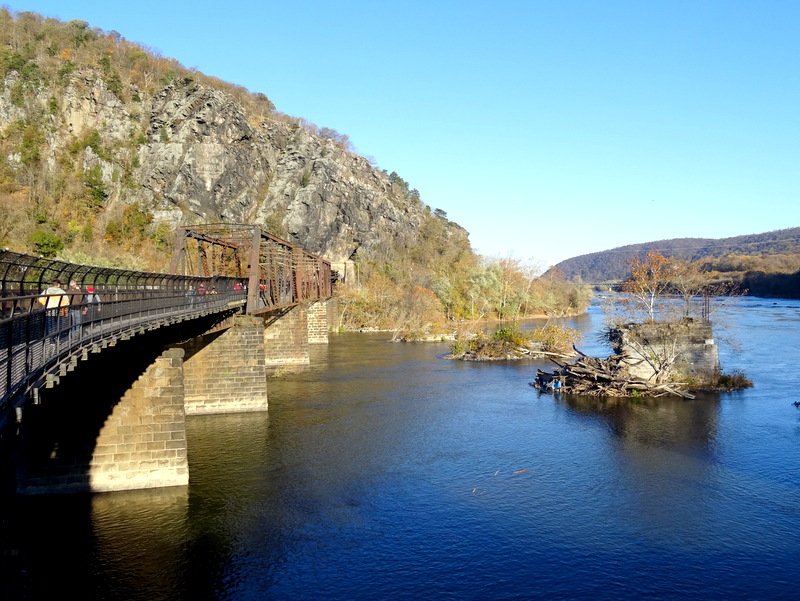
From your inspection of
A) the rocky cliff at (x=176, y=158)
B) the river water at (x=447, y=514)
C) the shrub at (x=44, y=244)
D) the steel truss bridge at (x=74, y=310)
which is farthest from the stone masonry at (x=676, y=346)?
the rocky cliff at (x=176, y=158)

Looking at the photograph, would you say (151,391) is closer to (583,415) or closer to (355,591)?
(355,591)

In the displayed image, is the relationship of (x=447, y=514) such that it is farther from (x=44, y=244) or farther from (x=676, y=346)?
(x=44, y=244)

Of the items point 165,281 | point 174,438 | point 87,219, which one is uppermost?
point 87,219

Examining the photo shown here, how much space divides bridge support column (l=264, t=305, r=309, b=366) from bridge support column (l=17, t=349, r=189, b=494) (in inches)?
1156

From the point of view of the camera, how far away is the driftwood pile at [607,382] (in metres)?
37.3

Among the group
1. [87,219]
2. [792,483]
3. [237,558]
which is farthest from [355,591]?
[87,219]

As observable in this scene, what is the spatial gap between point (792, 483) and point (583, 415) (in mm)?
11797

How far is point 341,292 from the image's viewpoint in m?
88.5

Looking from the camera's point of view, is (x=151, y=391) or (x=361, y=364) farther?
(x=361, y=364)

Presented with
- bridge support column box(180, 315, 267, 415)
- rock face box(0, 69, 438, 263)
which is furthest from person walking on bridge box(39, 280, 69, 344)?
rock face box(0, 69, 438, 263)

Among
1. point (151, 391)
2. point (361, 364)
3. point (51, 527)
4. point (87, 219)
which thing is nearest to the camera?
point (51, 527)

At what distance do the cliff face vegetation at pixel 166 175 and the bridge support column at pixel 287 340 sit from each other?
2469 cm

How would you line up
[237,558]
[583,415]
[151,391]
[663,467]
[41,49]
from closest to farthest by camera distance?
[237,558] → [151,391] → [663,467] → [583,415] → [41,49]

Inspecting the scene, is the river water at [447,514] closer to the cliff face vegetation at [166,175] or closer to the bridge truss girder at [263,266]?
the bridge truss girder at [263,266]
